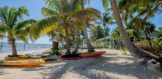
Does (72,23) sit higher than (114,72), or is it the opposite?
(72,23)

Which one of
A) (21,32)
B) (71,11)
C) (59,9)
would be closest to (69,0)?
(71,11)

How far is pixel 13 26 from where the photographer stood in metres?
19.1

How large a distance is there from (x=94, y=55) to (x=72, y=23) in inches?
144

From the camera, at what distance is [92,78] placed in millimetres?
9305

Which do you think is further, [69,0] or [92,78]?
[69,0]

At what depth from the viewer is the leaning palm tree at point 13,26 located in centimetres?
1883

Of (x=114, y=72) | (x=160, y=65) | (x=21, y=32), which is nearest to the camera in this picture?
(x=114, y=72)

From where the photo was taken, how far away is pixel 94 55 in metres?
15.9

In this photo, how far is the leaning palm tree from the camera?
18828 mm

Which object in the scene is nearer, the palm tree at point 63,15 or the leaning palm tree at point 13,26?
the palm tree at point 63,15

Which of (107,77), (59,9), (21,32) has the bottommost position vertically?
(107,77)

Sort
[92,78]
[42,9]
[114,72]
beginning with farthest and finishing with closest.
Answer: [42,9] → [114,72] → [92,78]

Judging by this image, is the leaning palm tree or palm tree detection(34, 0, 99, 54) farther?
the leaning palm tree

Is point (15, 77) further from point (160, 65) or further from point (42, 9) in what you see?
point (42, 9)
